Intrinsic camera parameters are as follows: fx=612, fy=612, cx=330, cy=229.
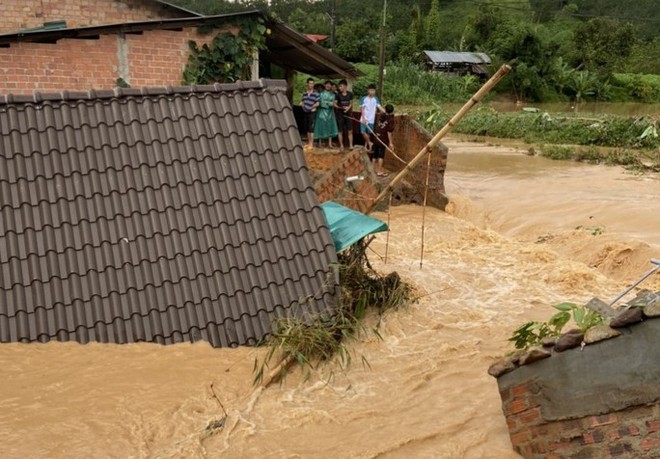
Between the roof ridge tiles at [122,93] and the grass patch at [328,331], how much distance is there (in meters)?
1.88

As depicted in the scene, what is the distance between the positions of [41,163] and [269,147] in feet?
6.72

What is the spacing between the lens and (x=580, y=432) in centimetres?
349

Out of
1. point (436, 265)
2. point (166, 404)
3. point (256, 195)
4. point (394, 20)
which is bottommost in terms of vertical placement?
point (394, 20)

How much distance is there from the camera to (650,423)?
127 inches

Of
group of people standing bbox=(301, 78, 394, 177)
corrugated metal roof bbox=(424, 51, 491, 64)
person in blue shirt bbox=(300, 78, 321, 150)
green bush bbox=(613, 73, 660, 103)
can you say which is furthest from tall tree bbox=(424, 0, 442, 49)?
person in blue shirt bbox=(300, 78, 321, 150)

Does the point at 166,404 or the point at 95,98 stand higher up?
the point at 95,98

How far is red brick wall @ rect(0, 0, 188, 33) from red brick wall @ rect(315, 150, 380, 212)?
6.54 metres

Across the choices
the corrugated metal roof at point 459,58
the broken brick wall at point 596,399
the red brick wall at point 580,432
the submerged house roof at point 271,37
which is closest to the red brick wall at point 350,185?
the submerged house roof at point 271,37

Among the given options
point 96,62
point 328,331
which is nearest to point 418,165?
point 96,62

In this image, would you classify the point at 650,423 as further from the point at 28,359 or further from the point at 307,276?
the point at 28,359

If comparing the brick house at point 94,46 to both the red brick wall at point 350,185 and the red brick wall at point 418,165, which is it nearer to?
the red brick wall at point 418,165

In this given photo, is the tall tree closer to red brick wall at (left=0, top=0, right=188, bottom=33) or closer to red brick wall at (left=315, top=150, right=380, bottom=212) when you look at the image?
red brick wall at (left=0, top=0, right=188, bottom=33)

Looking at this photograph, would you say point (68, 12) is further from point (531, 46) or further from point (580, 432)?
point (531, 46)

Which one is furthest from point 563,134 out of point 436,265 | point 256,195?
point 256,195
